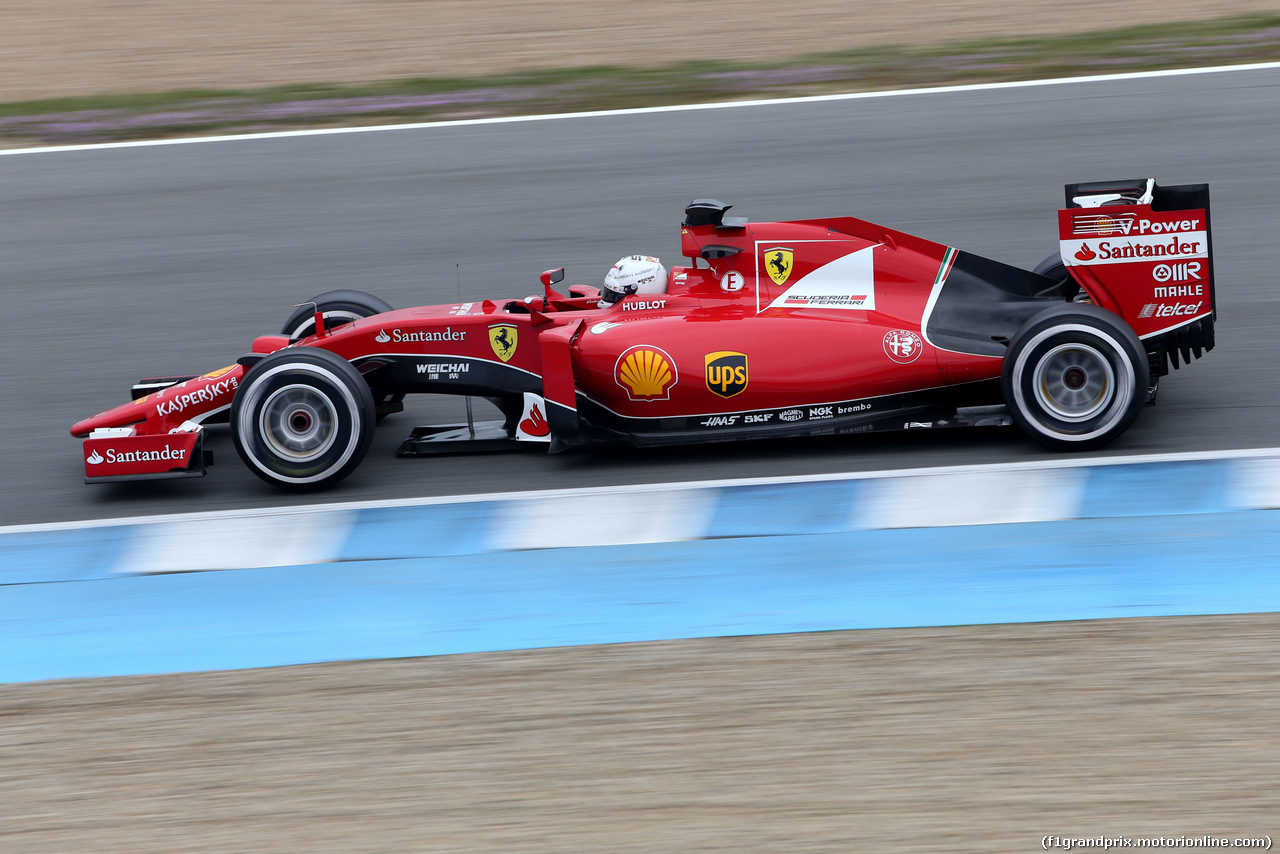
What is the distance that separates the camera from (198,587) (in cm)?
597

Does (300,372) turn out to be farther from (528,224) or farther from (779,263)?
(528,224)

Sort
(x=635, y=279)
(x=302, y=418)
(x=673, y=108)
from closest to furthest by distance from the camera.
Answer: (x=302, y=418) → (x=635, y=279) → (x=673, y=108)

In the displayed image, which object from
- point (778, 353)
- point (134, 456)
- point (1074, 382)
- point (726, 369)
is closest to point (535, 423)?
point (726, 369)

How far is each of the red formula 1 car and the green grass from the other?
6.63 metres

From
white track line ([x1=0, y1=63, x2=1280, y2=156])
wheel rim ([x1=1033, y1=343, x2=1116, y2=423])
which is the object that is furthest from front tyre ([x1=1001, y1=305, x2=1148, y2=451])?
white track line ([x1=0, y1=63, x2=1280, y2=156])

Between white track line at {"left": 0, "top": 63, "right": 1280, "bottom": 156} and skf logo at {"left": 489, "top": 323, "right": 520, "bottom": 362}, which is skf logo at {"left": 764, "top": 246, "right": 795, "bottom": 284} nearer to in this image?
skf logo at {"left": 489, "top": 323, "right": 520, "bottom": 362}

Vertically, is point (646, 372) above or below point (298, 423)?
above

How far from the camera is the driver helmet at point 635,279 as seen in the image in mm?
6848

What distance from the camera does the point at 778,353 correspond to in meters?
6.50

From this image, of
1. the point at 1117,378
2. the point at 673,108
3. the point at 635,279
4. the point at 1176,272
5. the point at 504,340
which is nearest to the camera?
the point at 1117,378

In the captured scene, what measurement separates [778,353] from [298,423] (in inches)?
91.2

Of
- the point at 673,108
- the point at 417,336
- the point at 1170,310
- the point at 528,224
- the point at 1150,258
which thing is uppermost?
the point at 673,108

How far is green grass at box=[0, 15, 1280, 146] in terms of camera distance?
13.1 metres

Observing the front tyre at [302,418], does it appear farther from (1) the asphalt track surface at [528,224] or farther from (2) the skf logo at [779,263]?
(2) the skf logo at [779,263]
